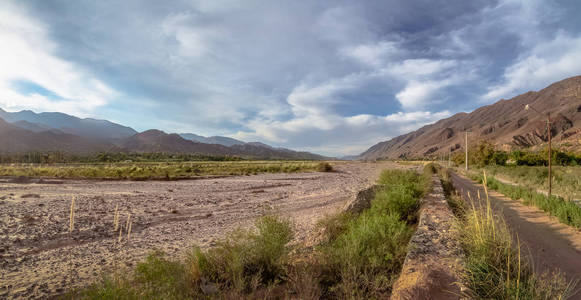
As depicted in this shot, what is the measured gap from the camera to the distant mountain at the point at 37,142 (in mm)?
105419

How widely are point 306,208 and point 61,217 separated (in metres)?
10.5

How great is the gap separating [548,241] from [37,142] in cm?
15723

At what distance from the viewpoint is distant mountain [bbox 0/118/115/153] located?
105 meters

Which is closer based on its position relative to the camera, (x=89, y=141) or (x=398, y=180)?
(x=398, y=180)

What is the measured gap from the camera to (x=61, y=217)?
1085cm

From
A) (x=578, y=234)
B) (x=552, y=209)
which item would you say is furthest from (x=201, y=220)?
(x=552, y=209)

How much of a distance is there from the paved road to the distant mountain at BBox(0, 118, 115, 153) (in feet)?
451

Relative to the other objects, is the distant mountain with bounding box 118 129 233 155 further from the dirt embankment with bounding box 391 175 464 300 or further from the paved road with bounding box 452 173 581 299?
the dirt embankment with bounding box 391 175 464 300

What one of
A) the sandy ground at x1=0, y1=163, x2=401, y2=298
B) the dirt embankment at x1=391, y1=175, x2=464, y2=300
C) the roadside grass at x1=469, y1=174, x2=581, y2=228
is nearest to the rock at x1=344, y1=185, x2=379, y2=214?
the sandy ground at x1=0, y1=163, x2=401, y2=298

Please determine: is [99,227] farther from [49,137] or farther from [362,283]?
[49,137]

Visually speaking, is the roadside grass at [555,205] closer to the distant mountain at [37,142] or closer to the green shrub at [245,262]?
the green shrub at [245,262]

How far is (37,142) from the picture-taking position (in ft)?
378

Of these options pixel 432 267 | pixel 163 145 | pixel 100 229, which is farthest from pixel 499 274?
pixel 163 145

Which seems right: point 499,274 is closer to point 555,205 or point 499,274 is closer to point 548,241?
point 548,241
